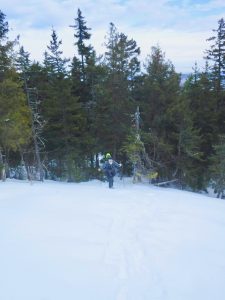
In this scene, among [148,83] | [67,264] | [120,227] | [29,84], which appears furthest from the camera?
[29,84]

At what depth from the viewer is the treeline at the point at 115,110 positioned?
26.2 meters

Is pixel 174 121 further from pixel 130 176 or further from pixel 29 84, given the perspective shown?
pixel 29 84

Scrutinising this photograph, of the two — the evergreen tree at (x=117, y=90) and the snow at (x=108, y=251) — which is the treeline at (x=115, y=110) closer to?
the evergreen tree at (x=117, y=90)

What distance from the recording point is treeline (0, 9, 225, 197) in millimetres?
26219

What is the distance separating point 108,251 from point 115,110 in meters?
19.7

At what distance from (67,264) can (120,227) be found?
2992mm

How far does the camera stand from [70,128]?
27641 millimetres

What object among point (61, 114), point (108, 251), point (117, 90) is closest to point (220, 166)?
point (117, 90)

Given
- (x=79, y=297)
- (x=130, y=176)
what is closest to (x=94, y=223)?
(x=79, y=297)

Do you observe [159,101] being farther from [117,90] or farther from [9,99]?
[9,99]

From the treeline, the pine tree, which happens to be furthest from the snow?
the treeline

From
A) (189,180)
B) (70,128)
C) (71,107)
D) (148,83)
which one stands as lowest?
(189,180)

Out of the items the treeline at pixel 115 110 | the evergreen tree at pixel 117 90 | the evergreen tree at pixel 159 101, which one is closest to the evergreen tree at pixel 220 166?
the treeline at pixel 115 110

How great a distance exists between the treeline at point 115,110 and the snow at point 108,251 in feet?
39.2
